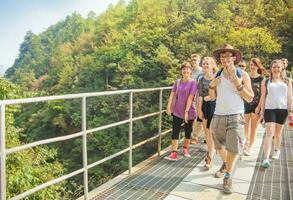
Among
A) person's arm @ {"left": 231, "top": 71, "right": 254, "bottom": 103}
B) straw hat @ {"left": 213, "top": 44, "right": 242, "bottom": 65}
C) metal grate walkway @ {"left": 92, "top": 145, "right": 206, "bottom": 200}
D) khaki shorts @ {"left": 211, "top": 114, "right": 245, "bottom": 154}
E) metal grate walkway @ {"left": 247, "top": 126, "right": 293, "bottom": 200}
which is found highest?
straw hat @ {"left": 213, "top": 44, "right": 242, "bottom": 65}

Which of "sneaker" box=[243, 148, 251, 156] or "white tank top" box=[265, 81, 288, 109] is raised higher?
"white tank top" box=[265, 81, 288, 109]

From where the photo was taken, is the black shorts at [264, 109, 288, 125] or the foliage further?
the foliage

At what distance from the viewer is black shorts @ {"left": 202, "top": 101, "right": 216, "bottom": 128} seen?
17.3ft

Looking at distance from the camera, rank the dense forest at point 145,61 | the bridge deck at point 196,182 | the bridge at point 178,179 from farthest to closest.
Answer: the dense forest at point 145,61 < the bridge deck at point 196,182 < the bridge at point 178,179

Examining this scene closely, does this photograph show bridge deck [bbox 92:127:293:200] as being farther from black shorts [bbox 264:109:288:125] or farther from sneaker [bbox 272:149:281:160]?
black shorts [bbox 264:109:288:125]

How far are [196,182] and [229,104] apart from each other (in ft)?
4.04

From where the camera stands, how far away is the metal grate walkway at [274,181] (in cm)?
429

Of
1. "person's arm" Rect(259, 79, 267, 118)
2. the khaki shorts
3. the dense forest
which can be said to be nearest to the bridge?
the khaki shorts

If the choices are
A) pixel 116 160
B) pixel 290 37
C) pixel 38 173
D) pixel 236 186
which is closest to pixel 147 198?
pixel 236 186

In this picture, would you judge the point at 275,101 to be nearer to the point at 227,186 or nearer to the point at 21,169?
the point at 227,186

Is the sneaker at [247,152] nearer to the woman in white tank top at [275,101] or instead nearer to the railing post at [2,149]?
the woman in white tank top at [275,101]

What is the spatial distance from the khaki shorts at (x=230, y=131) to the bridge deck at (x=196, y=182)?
612 millimetres

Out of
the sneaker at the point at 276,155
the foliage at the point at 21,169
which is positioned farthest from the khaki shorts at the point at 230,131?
the foliage at the point at 21,169

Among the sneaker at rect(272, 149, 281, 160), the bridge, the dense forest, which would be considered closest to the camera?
the bridge
